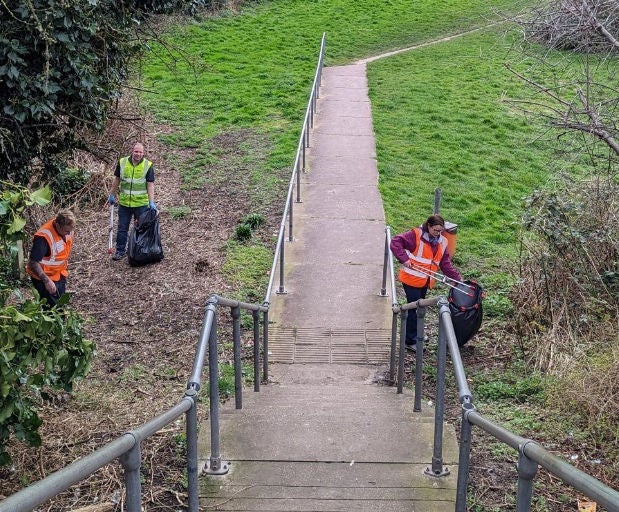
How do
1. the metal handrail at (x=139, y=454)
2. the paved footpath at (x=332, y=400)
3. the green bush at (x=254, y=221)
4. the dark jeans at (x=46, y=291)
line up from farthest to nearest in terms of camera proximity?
1. the green bush at (x=254, y=221)
2. the dark jeans at (x=46, y=291)
3. the paved footpath at (x=332, y=400)
4. the metal handrail at (x=139, y=454)

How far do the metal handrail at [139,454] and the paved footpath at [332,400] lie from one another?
1.15 ft

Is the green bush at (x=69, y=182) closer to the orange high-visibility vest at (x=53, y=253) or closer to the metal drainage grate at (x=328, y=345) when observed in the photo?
the orange high-visibility vest at (x=53, y=253)

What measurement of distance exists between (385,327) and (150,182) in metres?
3.49

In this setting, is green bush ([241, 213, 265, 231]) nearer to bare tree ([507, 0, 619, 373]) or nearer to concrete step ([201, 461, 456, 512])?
bare tree ([507, 0, 619, 373])

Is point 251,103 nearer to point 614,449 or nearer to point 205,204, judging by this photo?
point 205,204

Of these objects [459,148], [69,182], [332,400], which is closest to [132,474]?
[332,400]

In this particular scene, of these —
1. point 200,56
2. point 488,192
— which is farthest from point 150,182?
point 200,56

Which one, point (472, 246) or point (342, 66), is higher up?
point (342, 66)

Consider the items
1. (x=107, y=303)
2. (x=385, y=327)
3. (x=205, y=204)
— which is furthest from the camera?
(x=205, y=204)

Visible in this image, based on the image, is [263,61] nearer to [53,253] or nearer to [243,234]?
[243,234]

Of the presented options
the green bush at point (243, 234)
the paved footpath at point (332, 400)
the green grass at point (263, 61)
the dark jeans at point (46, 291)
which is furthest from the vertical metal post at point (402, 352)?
the green grass at point (263, 61)

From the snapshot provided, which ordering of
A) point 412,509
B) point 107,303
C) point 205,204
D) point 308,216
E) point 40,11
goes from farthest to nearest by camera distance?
point 205,204 → point 308,216 → point 107,303 → point 40,11 → point 412,509

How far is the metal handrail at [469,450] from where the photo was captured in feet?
7.87

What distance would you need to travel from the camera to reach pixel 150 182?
32.6 feet
